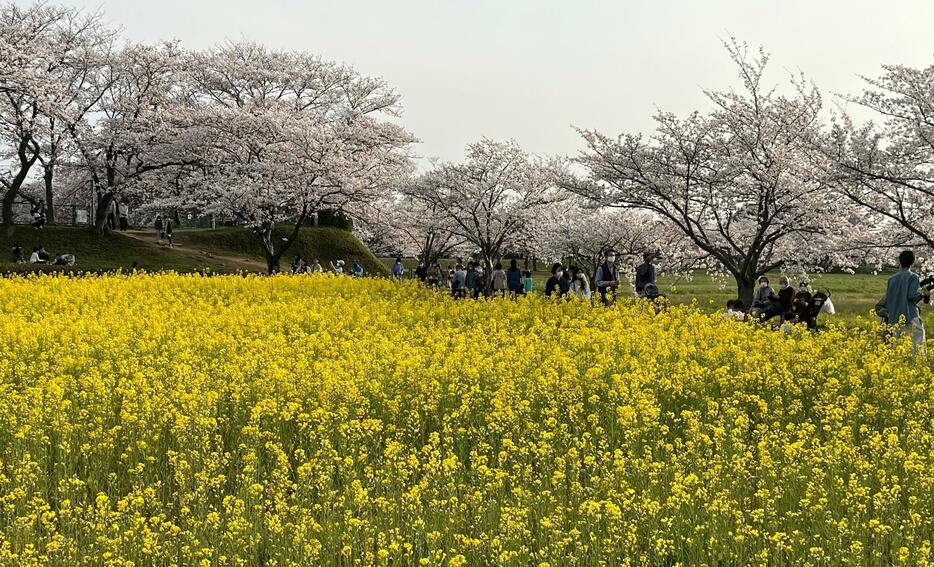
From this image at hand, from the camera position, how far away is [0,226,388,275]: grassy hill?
3541cm

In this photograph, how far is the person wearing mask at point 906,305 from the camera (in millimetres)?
11758

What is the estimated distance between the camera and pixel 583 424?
7.51m

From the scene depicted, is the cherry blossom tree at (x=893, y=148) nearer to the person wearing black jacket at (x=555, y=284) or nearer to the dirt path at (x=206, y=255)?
the person wearing black jacket at (x=555, y=284)


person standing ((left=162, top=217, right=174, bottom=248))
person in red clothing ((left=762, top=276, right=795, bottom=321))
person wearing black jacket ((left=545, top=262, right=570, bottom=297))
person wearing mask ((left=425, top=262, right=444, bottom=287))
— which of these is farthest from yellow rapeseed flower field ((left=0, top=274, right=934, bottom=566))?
person standing ((left=162, top=217, right=174, bottom=248))

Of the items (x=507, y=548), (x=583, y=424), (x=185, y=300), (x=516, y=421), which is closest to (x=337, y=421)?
(x=516, y=421)

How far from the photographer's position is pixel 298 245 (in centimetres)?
4369

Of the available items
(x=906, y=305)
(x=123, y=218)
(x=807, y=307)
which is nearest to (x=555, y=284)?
(x=807, y=307)

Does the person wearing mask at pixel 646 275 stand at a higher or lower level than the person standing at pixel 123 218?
lower

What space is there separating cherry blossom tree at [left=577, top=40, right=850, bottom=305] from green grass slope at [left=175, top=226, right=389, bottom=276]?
22234mm

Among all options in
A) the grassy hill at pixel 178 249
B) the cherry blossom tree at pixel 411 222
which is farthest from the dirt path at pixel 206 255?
the cherry blossom tree at pixel 411 222

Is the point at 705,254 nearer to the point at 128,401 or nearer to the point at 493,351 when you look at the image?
the point at 493,351

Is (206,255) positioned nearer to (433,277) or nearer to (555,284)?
(433,277)

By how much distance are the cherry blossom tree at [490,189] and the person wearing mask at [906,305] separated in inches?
959

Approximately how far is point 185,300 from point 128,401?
11.1m
